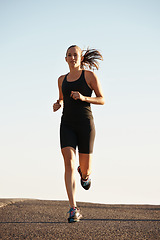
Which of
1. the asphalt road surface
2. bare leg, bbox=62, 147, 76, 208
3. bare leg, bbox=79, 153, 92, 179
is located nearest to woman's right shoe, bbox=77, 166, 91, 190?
bare leg, bbox=79, 153, 92, 179

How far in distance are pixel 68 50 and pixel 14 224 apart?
3.19 meters

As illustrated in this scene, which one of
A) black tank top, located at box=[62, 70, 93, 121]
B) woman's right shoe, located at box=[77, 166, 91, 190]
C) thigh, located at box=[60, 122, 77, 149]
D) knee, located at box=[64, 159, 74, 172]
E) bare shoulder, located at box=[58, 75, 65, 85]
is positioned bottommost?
woman's right shoe, located at box=[77, 166, 91, 190]

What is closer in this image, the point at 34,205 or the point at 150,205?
the point at 34,205

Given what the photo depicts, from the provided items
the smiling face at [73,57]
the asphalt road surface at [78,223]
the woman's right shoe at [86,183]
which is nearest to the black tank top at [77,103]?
the smiling face at [73,57]

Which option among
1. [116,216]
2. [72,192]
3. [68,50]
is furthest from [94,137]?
[116,216]

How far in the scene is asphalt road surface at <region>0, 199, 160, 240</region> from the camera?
16.3ft

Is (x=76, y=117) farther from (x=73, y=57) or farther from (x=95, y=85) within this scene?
(x=73, y=57)

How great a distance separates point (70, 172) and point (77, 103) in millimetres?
965

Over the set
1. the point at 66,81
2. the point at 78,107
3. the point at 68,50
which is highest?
the point at 68,50

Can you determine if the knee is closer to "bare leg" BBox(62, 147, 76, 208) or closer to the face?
"bare leg" BBox(62, 147, 76, 208)

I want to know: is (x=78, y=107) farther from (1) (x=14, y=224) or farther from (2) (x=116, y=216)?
(2) (x=116, y=216)

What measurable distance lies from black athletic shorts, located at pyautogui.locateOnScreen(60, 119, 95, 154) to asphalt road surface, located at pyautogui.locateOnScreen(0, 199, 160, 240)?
129cm

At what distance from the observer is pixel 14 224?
233 inches

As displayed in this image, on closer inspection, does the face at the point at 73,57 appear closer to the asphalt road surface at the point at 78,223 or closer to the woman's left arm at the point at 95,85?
the woman's left arm at the point at 95,85
